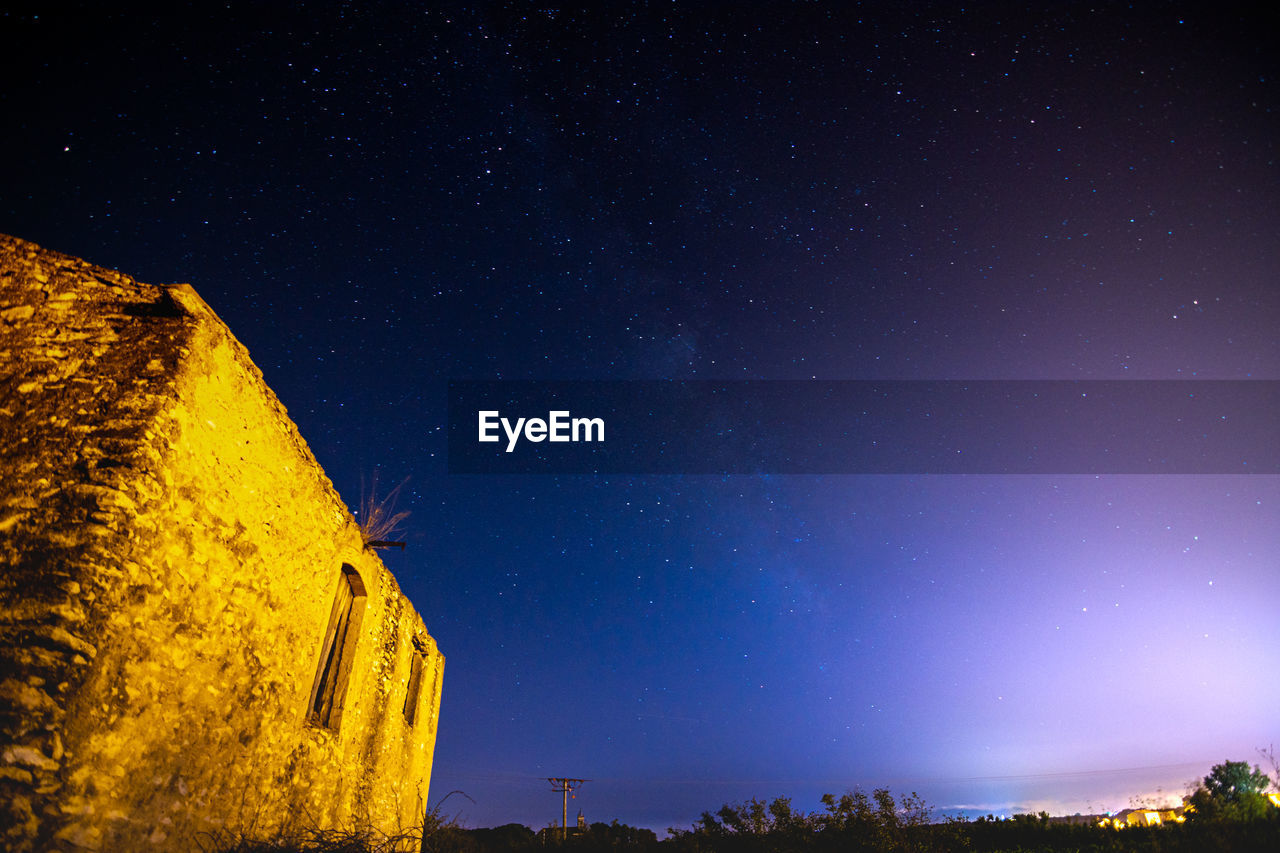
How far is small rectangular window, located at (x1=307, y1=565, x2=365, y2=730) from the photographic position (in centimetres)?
639

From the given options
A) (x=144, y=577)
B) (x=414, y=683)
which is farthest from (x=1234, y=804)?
(x=144, y=577)

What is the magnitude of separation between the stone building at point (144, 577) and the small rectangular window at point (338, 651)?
0.60 m

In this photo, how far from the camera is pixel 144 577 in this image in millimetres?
3621

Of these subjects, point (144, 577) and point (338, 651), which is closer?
point (144, 577)

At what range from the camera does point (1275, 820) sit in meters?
12.8

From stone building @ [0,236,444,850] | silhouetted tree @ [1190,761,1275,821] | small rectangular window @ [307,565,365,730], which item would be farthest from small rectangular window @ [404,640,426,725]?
silhouetted tree @ [1190,761,1275,821]

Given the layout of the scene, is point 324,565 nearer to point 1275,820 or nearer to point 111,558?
point 111,558

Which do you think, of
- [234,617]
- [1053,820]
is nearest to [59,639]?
[234,617]

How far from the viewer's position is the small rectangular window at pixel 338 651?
6.39 metres

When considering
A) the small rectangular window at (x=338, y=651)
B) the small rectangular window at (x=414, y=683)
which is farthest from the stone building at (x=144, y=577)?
the small rectangular window at (x=414, y=683)

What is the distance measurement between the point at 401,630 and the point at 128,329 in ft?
18.5

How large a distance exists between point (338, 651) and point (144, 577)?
3.68m

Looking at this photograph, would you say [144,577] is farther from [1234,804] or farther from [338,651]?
[1234,804]

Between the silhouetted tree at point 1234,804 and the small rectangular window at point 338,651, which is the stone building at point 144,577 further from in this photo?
the silhouetted tree at point 1234,804
